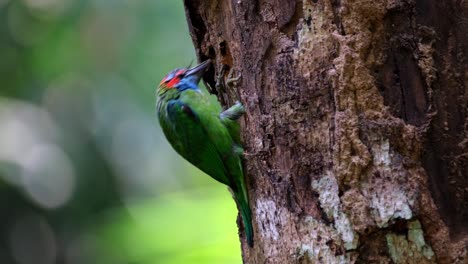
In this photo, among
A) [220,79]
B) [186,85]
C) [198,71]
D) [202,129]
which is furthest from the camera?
[186,85]

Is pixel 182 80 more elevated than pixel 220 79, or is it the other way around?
pixel 182 80

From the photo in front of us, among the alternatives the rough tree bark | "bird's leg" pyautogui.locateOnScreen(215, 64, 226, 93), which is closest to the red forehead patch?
"bird's leg" pyautogui.locateOnScreen(215, 64, 226, 93)

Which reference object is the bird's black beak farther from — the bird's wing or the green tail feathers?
the green tail feathers

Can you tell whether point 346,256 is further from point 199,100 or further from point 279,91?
point 199,100

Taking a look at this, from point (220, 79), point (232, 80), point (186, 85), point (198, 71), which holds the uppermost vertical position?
point (186, 85)

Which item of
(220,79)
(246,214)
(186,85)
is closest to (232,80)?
(220,79)

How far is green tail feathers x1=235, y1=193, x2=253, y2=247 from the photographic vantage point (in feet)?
9.44

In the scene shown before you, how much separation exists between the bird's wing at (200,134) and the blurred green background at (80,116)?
3274 millimetres

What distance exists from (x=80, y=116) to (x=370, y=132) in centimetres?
576

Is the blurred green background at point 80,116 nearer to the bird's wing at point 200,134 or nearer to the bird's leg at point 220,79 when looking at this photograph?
the bird's wing at point 200,134

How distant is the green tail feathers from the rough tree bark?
25 cm

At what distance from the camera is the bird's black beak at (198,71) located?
135 inches

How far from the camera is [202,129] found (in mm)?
3777

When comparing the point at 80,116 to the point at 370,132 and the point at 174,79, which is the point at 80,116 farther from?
the point at 370,132
